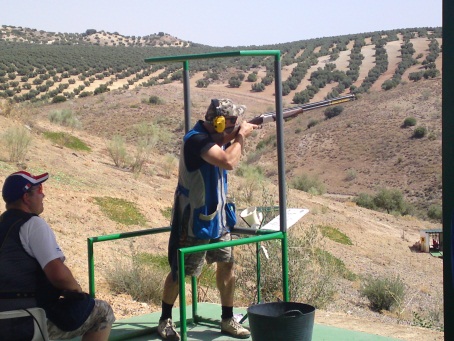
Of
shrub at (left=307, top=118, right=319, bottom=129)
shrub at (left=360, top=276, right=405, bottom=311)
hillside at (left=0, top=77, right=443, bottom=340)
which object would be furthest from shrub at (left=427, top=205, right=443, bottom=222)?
shrub at (left=360, top=276, right=405, bottom=311)

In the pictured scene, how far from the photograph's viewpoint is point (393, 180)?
31.2 m

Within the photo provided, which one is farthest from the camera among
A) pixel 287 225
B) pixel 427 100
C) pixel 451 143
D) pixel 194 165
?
pixel 427 100

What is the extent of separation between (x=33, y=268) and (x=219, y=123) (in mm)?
1681

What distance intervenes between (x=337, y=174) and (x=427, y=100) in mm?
8882

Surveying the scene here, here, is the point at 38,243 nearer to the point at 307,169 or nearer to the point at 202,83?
the point at 307,169

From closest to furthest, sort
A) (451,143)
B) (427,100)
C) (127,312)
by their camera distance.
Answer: (451,143)
(127,312)
(427,100)

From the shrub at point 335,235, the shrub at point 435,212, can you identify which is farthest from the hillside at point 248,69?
the shrub at point 335,235

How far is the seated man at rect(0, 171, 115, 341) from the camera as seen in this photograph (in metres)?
3.85

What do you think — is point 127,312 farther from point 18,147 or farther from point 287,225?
point 18,147

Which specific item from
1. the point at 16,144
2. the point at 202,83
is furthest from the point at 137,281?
the point at 202,83

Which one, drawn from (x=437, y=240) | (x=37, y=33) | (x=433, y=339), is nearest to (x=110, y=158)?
(x=437, y=240)

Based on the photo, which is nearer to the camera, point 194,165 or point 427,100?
point 194,165

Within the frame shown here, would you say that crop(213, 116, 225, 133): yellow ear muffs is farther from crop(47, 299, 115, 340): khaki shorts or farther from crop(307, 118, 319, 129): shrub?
crop(307, 118, 319, 129): shrub

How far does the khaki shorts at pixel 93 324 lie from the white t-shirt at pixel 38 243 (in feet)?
1.37
